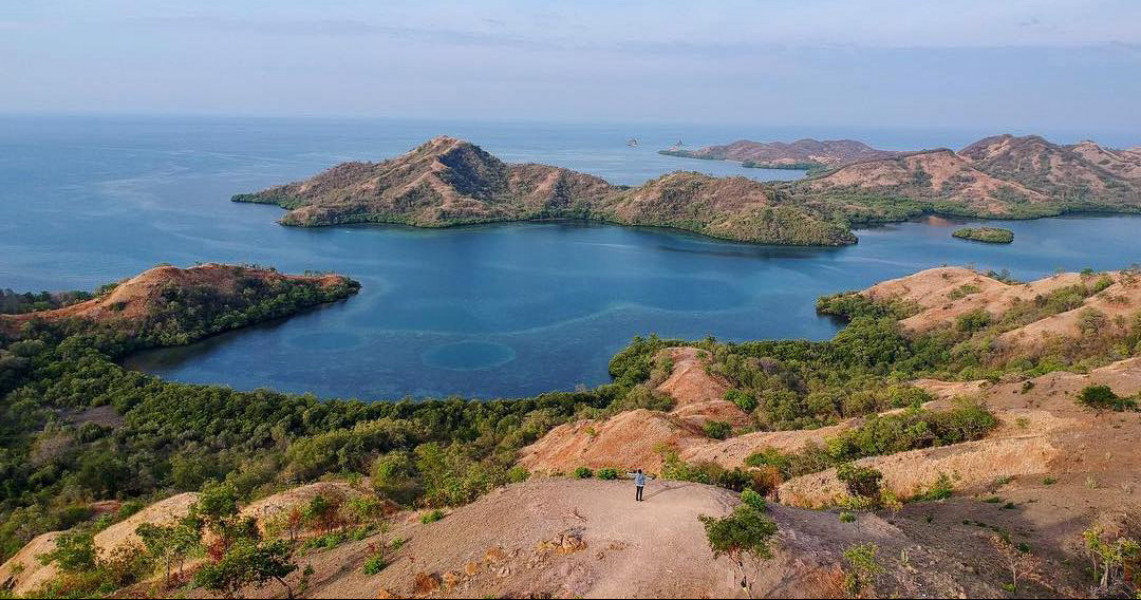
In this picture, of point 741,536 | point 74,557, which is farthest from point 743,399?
point 74,557

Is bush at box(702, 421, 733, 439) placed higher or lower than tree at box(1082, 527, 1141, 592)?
lower

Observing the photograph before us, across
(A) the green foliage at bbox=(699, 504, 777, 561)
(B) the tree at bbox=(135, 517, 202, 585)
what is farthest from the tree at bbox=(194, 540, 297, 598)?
(A) the green foliage at bbox=(699, 504, 777, 561)

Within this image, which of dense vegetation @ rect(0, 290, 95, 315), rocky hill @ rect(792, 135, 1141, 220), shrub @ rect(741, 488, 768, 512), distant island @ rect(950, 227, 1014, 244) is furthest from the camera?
rocky hill @ rect(792, 135, 1141, 220)

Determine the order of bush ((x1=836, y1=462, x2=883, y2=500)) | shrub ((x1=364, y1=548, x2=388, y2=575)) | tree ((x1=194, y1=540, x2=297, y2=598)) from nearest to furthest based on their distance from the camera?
tree ((x1=194, y1=540, x2=297, y2=598)) < shrub ((x1=364, y1=548, x2=388, y2=575)) < bush ((x1=836, y1=462, x2=883, y2=500))

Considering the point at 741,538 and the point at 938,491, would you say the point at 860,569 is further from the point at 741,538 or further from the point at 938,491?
the point at 938,491

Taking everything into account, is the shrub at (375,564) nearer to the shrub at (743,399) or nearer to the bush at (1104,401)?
the bush at (1104,401)

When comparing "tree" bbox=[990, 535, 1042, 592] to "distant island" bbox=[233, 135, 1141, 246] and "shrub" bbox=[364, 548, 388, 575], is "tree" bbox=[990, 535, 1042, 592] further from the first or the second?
"distant island" bbox=[233, 135, 1141, 246]
